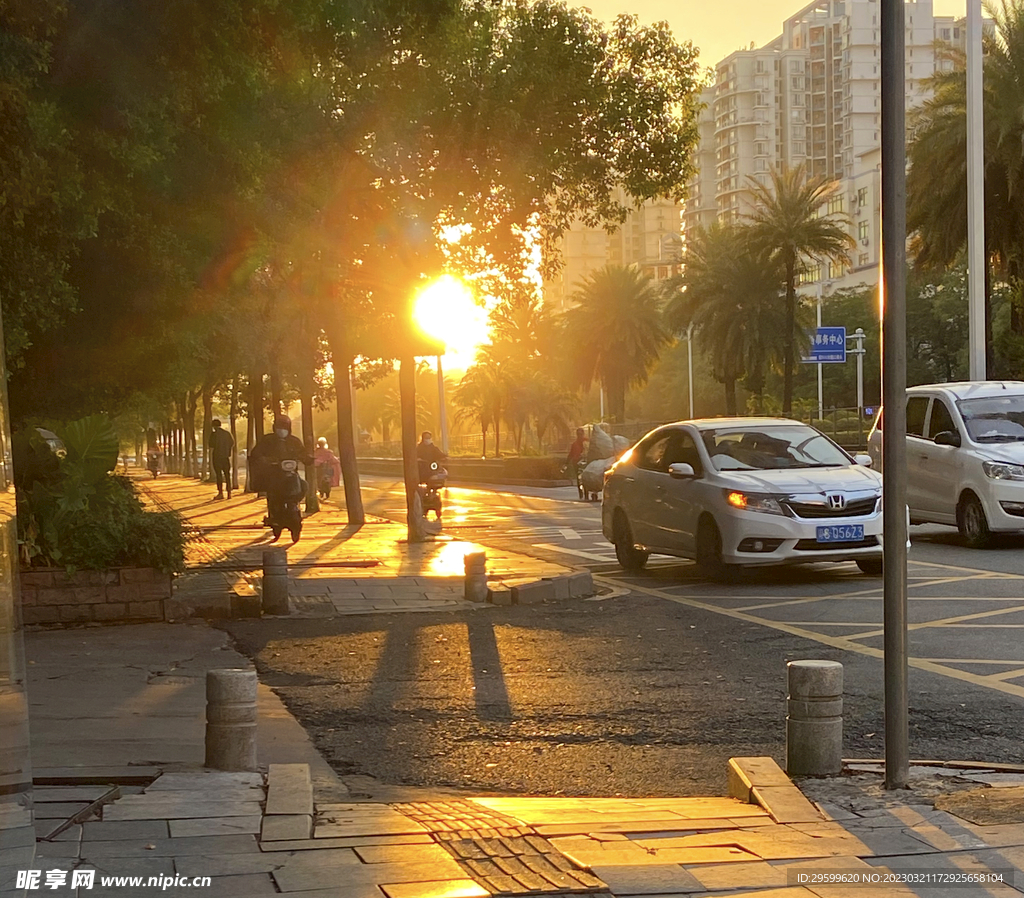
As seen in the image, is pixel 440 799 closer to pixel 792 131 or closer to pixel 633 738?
pixel 633 738

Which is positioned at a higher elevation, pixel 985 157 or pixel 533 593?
pixel 985 157

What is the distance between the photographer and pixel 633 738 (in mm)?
6969

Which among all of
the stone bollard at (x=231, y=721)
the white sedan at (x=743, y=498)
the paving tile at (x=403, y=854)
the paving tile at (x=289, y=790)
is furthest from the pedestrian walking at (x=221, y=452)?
the paving tile at (x=403, y=854)

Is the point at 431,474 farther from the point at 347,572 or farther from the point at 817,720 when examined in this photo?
the point at 817,720

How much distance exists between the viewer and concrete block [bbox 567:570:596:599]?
13.4 m

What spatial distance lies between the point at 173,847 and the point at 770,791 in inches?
83.2

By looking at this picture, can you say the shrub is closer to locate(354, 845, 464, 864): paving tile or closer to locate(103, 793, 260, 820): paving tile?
locate(103, 793, 260, 820): paving tile

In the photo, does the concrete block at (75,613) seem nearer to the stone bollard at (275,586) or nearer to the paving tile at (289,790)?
the stone bollard at (275,586)

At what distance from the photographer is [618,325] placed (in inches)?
2761

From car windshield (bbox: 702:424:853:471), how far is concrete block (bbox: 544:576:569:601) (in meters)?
2.09

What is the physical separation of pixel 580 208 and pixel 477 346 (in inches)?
2906

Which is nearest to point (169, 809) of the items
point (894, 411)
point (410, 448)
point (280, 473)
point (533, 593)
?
point (894, 411)

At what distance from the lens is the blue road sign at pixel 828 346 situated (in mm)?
61125

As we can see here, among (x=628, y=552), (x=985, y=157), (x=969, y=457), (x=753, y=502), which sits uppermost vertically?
(x=985, y=157)
